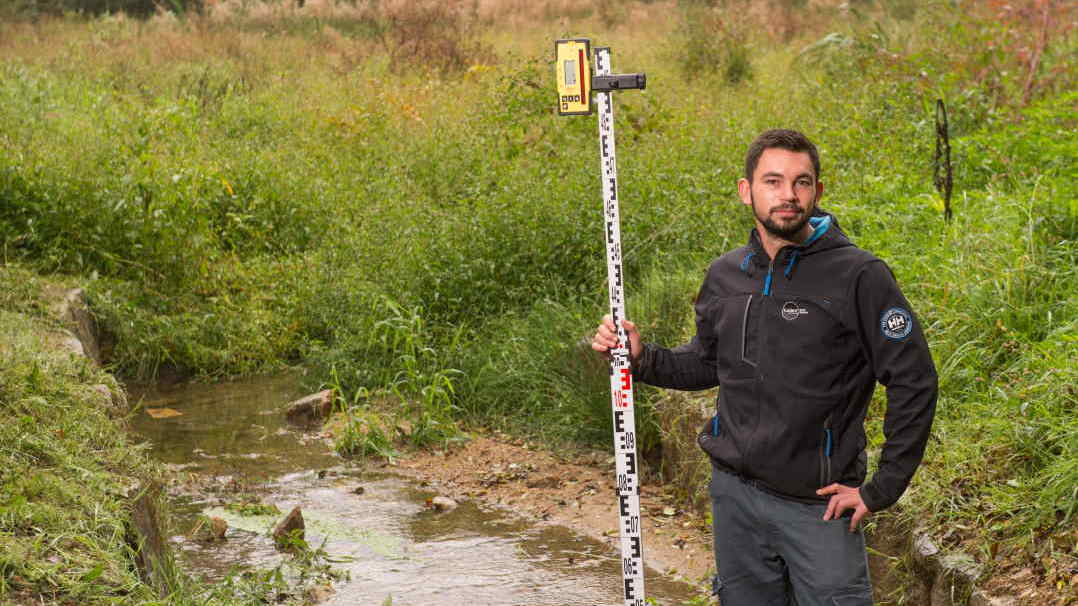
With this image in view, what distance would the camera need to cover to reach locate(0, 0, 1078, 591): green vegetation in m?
5.38

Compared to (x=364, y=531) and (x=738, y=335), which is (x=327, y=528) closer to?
(x=364, y=531)

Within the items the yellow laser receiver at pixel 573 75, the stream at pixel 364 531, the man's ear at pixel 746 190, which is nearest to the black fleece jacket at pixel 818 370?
the man's ear at pixel 746 190

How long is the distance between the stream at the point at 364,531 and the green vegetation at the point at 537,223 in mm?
552

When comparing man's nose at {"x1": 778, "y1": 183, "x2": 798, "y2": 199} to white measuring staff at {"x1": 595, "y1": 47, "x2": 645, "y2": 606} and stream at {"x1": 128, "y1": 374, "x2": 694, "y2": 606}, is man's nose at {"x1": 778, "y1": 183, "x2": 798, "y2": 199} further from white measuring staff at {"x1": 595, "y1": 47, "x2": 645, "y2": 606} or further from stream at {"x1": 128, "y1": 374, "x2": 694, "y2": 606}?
stream at {"x1": 128, "y1": 374, "x2": 694, "y2": 606}

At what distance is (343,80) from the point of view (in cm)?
1603

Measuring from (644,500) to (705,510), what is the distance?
25.5 inches

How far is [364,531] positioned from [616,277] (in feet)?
9.23

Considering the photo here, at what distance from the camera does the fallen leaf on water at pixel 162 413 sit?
28.4 feet

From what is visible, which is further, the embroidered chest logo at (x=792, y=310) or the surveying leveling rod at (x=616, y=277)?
the surveying leveling rod at (x=616, y=277)

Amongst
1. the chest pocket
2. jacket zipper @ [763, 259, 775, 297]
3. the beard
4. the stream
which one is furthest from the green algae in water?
the beard

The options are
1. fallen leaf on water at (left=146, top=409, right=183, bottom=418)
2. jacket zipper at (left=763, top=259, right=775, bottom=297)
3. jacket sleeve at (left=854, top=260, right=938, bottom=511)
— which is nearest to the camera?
jacket sleeve at (left=854, top=260, right=938, bottom=511)

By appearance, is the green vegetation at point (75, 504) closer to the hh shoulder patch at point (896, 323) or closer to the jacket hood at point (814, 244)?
the jacket hood at point (814, 244)

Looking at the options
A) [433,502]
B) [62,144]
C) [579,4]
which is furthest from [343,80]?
[433,502]

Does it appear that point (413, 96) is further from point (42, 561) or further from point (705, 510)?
point (42, 561)
